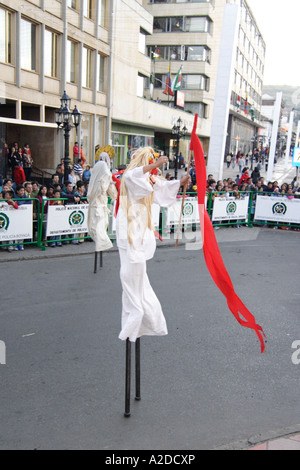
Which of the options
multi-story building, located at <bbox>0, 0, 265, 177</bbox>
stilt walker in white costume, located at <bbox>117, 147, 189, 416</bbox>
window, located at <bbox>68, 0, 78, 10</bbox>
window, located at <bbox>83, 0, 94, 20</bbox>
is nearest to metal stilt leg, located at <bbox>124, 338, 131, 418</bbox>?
stilt walker in white costume, located at <bbox>117, 147, 189, 416</bbox>

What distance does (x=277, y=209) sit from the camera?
1546 centimetres

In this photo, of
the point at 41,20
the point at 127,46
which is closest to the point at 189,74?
the point at 127,46

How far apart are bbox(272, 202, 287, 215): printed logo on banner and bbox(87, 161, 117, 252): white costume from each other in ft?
27.4

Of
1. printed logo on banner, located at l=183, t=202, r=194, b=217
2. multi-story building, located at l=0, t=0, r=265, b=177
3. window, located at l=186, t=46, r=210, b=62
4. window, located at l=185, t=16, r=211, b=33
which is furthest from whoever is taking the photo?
window, located at l=186, t=46, r=210, b=62

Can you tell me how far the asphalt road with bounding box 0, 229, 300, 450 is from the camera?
381cm

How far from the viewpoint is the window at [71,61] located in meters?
23.5

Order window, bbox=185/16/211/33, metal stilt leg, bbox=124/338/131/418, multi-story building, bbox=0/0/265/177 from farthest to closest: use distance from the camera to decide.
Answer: window, bbox=185/16/211/33
multi-story building, bbox=0/0/265/177
metal stilt leg, bbox=124/338/131/418

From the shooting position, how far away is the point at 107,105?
90.5ft

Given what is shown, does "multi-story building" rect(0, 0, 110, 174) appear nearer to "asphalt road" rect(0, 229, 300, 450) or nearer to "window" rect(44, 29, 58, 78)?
"window" rect(44, 29, 58, 78)

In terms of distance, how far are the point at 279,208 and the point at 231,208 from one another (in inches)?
69.3

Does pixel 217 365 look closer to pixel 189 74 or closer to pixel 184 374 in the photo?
pixel 184 374

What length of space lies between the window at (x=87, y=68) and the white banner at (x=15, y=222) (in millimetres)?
16908

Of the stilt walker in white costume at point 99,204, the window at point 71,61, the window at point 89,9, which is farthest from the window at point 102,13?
the stilt walker in white costume at point 99,204
